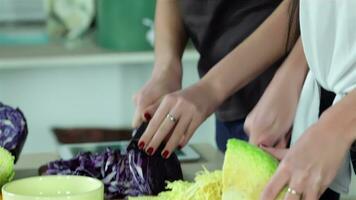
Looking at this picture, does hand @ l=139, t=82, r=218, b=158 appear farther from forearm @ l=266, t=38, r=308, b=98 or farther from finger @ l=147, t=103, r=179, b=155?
forearm @ l=266, t=38, r=308, b=98

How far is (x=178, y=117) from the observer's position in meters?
1.12

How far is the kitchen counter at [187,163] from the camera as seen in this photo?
1.15m

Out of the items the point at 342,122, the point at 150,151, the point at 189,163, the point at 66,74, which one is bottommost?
the point at 66,74

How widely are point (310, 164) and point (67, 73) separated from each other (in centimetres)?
162

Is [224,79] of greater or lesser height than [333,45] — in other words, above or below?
below

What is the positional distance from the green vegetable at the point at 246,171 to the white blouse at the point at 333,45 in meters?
0.18

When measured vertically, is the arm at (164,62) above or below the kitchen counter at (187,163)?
above

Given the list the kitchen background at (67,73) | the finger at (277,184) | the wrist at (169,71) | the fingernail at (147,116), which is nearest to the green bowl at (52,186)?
the finger at (277,184)

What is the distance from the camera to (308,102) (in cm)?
107

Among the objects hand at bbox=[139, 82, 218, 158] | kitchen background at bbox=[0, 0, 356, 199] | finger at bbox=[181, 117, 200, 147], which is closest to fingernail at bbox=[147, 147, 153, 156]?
hand at bbox=[139, 82, 218, 158]

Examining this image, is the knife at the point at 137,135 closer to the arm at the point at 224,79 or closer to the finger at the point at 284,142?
the arm at the point at 224,79

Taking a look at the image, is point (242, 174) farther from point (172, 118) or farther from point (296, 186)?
point (172, 118)

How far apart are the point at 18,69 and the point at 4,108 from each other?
125cm

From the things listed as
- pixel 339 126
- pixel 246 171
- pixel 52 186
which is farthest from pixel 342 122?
pixel 52 186
